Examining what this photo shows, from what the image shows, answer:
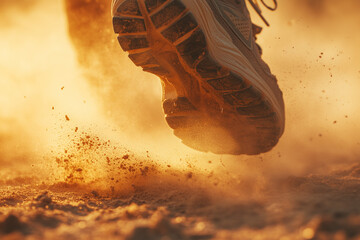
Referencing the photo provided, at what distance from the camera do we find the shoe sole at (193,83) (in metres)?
0.99

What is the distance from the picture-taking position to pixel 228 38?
4.06 ft

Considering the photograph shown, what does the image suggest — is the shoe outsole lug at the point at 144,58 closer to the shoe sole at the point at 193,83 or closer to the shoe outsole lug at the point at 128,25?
the shoe sole at the point at 193,83

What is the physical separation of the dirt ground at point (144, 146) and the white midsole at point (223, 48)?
432 millimetres

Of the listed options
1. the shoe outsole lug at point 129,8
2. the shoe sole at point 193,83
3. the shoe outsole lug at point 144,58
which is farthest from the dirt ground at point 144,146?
the shoe outsole lug at point 129,8

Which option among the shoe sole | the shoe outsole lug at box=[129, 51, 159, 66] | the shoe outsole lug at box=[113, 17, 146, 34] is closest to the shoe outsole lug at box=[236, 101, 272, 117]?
the shoe sole

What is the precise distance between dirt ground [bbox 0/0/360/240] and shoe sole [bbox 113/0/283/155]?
20 centimetres

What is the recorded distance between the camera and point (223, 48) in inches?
45.9

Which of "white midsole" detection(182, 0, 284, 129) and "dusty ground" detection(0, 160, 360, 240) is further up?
"white midsole" detection(182, 0, 284, 129)

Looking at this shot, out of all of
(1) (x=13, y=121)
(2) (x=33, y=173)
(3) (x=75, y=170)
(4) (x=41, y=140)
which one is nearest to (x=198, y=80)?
(3) (x=75, y=170)

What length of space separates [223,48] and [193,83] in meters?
0.21

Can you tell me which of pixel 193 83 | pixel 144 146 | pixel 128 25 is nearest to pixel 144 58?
pixel 128 25

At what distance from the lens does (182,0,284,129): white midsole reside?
1048 millimetres

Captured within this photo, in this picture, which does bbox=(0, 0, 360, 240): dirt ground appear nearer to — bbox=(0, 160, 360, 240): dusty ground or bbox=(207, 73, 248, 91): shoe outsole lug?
bbox=(0, 160, 360, 240): dusty ground

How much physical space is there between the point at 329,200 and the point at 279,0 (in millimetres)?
3154
